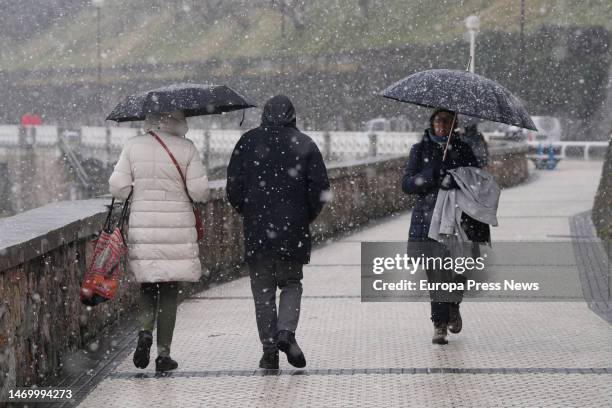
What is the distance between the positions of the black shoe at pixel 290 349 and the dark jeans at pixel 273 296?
5 cm

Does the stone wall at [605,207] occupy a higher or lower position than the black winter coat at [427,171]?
lower

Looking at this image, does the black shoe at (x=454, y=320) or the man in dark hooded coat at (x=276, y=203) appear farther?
the black shoe at (x=454, y=320)

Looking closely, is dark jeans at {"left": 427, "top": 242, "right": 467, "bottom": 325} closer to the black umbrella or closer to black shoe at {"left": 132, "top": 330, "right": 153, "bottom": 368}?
the black umbrella

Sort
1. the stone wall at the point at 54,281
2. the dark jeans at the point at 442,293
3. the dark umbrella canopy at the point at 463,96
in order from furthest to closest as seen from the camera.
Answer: the dark jeans at the point at 442,293, the dark umbrella canopy at the point at 463,96, the stone wall at the point at 54,281

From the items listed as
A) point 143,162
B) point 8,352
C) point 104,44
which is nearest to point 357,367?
point 143,162

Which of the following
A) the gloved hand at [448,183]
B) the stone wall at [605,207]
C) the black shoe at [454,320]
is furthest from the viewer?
the stone wall at [605,207]

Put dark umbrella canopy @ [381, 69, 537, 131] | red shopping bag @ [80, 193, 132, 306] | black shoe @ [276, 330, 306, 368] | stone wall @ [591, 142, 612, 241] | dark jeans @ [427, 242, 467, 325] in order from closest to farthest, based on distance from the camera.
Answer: red shopping bag @ [80, 193, 132, 306]
black shoe @ [276, 330, 306, 368]
dark umbrella canopy @ [381, 69, 537, 131]
dark jeans @ [427, 242, 467, 325]
stone wall @ [591, 142, 612, 241]

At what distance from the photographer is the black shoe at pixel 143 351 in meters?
7.45

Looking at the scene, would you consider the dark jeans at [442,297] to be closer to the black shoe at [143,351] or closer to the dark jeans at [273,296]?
the dark jeans at [273,296]

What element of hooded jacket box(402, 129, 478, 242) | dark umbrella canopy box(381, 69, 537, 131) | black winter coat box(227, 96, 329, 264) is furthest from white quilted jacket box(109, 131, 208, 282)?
hooded jacket box(402, 129, 478, 242)

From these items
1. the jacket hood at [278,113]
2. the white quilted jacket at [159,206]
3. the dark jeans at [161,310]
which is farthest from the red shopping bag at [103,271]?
the jacket hood at [278,113]

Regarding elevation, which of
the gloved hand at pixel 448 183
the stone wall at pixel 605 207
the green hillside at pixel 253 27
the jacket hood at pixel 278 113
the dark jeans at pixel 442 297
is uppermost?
the green hillside at pixel 253 27

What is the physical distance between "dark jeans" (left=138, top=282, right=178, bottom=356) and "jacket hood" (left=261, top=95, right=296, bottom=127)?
1.12 metres

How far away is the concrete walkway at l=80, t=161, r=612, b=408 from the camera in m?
6.71
